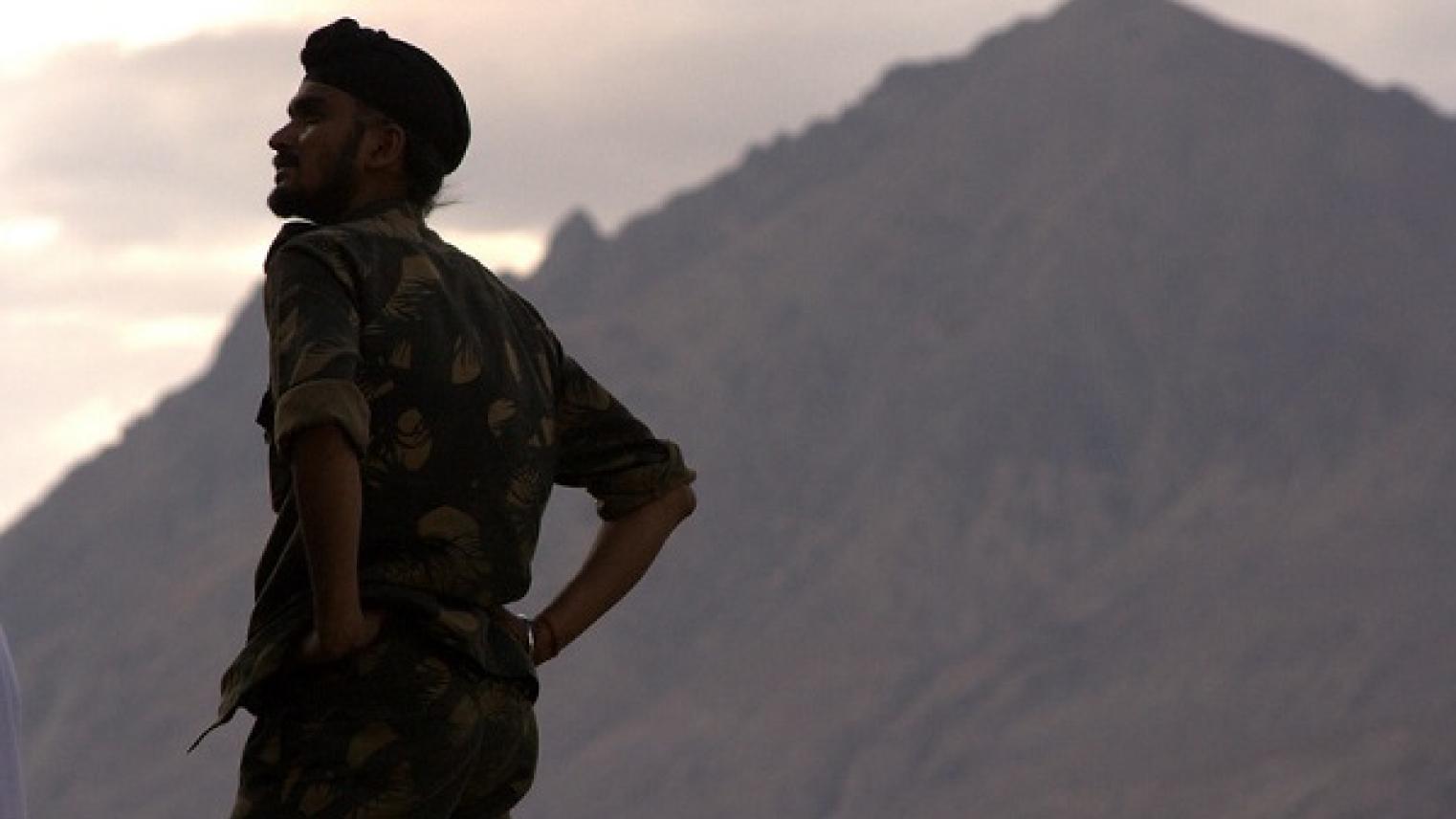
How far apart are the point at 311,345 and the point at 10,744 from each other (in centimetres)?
52

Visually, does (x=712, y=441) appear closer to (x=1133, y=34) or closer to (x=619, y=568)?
(x=1133, y=34)

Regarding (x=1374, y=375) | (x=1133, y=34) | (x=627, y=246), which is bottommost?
(x=1374, y=375)

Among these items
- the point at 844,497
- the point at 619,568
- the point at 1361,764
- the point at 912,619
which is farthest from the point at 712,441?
the point at 619,568

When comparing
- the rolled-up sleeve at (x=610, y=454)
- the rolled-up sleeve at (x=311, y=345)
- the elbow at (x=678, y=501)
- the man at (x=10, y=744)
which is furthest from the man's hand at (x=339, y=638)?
the elbow at (x=678, y=501)

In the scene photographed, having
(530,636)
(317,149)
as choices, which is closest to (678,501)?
(530,636)

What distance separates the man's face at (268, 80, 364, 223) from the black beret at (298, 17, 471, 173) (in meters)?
0.02

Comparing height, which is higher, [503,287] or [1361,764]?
[1361,764]

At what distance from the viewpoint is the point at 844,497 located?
116312 mm

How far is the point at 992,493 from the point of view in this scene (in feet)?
371

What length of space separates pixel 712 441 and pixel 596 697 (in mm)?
15652

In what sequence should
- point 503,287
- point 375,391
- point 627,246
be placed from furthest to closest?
1. point 627,246
2. point 503,287
3. point 375,391

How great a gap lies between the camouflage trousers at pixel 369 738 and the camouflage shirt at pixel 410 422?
0.13ft

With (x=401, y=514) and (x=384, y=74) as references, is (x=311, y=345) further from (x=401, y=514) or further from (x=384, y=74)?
(x=384, y=74)

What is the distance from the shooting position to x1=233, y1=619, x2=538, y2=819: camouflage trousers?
3.14 meters
